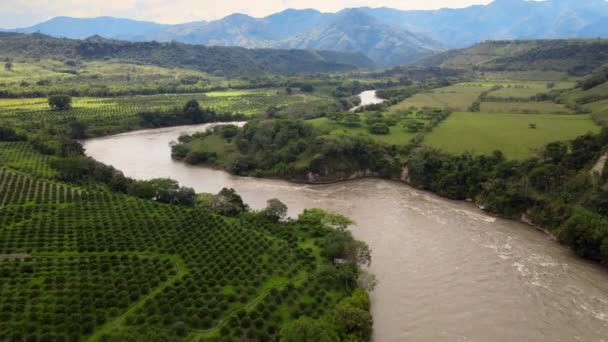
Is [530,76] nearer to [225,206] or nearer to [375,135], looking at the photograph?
[375,135]

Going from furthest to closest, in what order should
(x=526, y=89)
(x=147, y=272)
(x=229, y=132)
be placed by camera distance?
(x=526, y=89) < (x=229, y=132) < (x=147, y=272)

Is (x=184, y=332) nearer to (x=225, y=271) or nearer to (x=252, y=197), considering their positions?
(x=225, y=271)

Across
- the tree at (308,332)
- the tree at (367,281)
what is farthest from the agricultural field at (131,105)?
the tree at (308,332)

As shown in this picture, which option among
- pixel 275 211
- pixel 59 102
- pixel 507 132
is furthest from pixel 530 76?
pixel 59 102

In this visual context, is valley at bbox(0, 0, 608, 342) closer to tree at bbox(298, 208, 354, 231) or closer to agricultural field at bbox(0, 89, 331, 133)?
tree at bbox(298, 208, 354, 231)

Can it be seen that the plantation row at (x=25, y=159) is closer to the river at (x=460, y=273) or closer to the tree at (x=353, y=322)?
the river at (x=460, y=273)

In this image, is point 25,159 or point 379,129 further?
point 379,129

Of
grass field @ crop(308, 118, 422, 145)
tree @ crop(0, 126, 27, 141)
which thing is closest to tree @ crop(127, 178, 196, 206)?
grass field @ crop(308, 118, 422, 145)

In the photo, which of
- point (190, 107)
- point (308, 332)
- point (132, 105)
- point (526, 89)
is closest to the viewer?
point (308, 332)
